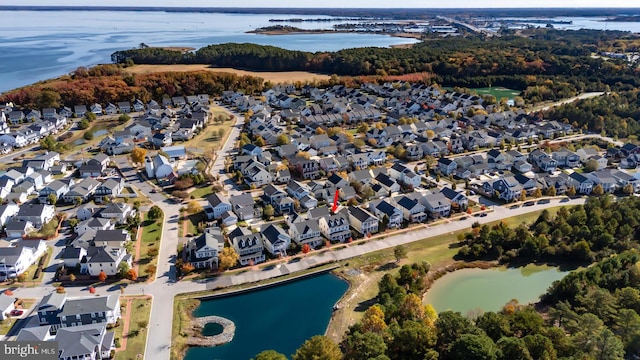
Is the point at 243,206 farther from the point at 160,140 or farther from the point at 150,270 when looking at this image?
the point at 160,140

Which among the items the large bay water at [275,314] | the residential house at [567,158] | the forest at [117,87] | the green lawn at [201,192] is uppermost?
the forest at [117,87]

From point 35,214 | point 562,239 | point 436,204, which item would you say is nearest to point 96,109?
point 35,214

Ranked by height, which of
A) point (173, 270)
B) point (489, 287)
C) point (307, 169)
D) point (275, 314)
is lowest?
point (275, 314)

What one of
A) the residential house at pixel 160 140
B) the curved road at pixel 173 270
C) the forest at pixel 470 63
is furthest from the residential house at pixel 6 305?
the forest at pixel 470 63

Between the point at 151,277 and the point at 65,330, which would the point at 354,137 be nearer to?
the point at 151,277

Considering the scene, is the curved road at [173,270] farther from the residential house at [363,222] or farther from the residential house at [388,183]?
the residential house at [388,183]

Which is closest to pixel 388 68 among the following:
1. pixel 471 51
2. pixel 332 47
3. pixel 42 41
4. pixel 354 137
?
pixel 471 51

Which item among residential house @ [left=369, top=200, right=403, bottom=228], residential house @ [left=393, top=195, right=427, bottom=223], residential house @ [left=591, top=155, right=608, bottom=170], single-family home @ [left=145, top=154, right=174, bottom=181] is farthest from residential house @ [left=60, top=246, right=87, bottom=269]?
residential house @ [left=591, top=155, right=608, bottom=170]
